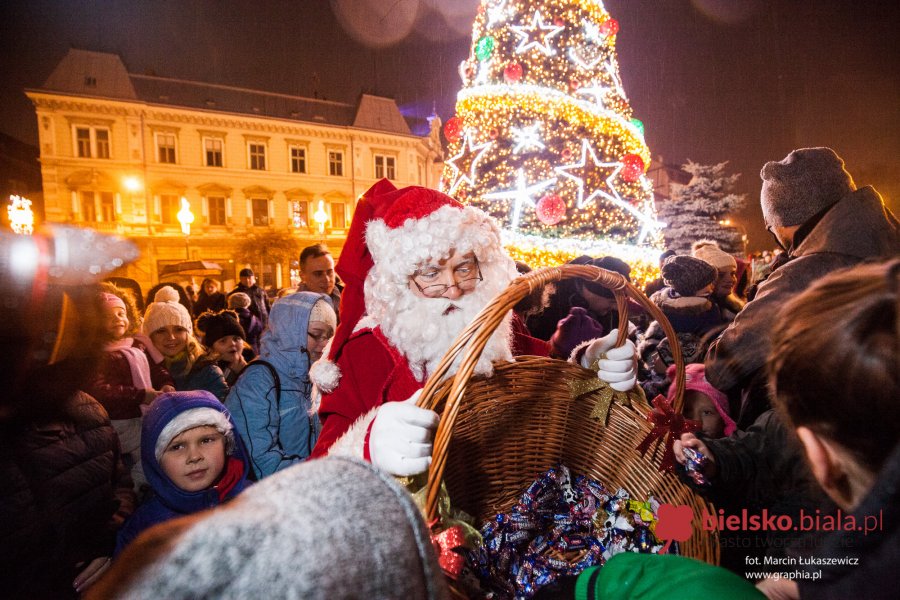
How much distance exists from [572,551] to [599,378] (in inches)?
24.1

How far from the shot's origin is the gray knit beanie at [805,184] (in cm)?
175

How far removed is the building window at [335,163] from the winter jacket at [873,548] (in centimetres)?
2863

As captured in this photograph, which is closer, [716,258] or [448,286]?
[448,286]

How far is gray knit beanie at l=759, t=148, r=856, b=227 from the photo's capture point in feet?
5.74

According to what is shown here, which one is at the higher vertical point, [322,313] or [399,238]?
[399,238]

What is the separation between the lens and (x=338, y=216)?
26.9 meters

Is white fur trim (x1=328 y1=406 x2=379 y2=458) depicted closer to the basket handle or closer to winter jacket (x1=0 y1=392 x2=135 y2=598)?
the basket handle

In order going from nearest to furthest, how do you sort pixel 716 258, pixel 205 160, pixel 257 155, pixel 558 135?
1. pixel 716 258
2. pixel 558 135
3. pixel 205 160
4. pixel 257 155

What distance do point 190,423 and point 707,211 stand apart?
14901 millimetres

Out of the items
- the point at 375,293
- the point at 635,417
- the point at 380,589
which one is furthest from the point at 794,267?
the point at 380,589

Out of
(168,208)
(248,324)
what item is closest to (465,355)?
(248,324)

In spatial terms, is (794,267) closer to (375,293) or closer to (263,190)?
(375,293)

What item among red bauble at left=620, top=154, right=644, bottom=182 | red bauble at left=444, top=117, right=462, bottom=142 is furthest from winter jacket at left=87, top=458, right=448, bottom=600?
red bauble at left=444, top=117, right=462, bottom=142

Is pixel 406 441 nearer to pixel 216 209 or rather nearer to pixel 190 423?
pixel 190 423
